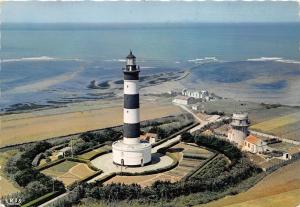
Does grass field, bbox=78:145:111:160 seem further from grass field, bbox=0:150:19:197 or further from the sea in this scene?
the sea

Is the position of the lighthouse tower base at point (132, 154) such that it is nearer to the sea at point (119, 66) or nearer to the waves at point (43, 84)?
the sea at point (119, 66)

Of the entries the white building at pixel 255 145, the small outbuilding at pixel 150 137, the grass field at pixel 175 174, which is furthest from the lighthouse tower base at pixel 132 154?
the white building at pixel 255 145

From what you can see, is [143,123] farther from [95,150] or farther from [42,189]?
[42,189]

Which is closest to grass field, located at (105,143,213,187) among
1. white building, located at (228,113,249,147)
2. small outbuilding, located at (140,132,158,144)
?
small outbuilding, located at (140,132,158,144)

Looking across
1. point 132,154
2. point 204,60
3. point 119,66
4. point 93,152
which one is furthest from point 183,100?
point 204,60

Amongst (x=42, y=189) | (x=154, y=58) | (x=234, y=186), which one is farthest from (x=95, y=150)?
(x=154, y=58)

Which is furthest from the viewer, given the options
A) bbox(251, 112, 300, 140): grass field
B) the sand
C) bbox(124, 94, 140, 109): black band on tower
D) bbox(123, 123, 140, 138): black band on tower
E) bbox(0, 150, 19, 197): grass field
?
the sand
